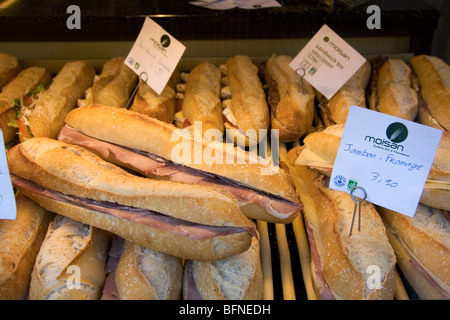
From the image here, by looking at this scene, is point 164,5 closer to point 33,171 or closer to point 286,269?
point 33,171

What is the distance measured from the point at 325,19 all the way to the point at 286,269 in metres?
1.37

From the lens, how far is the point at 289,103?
7.97 feet

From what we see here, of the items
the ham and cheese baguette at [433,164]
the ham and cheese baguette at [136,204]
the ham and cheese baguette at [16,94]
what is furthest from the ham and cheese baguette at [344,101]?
the ham and cheese baguette at [16,94]

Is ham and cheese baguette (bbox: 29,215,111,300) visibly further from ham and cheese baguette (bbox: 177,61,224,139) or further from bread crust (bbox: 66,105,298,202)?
ham and cheese baguette (bbox: 177,61,224,139)

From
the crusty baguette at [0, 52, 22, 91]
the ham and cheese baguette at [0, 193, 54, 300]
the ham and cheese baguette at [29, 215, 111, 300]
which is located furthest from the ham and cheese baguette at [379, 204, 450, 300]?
the crusty baguette at [0, 52, 22, 91]

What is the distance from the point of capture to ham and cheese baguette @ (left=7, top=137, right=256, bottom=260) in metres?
1.58

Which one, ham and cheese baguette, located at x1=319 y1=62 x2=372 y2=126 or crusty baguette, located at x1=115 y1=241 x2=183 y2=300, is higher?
ham and cheese baguette, located at x1=319 y1=62 x2=372 y2=126

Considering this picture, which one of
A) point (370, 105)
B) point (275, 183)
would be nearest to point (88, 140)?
point (275, 183)

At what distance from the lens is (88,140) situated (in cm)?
211

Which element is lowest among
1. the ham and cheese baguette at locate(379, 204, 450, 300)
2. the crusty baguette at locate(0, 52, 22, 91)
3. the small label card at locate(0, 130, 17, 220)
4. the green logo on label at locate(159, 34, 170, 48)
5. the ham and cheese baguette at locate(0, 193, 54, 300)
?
the ham and cheese baguette at locate(379, 204, 450, 300)

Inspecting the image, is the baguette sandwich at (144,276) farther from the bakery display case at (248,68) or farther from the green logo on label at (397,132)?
the green logo on label at (397,132)

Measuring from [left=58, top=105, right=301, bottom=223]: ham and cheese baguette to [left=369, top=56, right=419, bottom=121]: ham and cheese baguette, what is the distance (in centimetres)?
85

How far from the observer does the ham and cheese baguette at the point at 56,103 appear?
89.7 inches

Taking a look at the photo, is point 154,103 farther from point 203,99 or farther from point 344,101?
point 344,101
